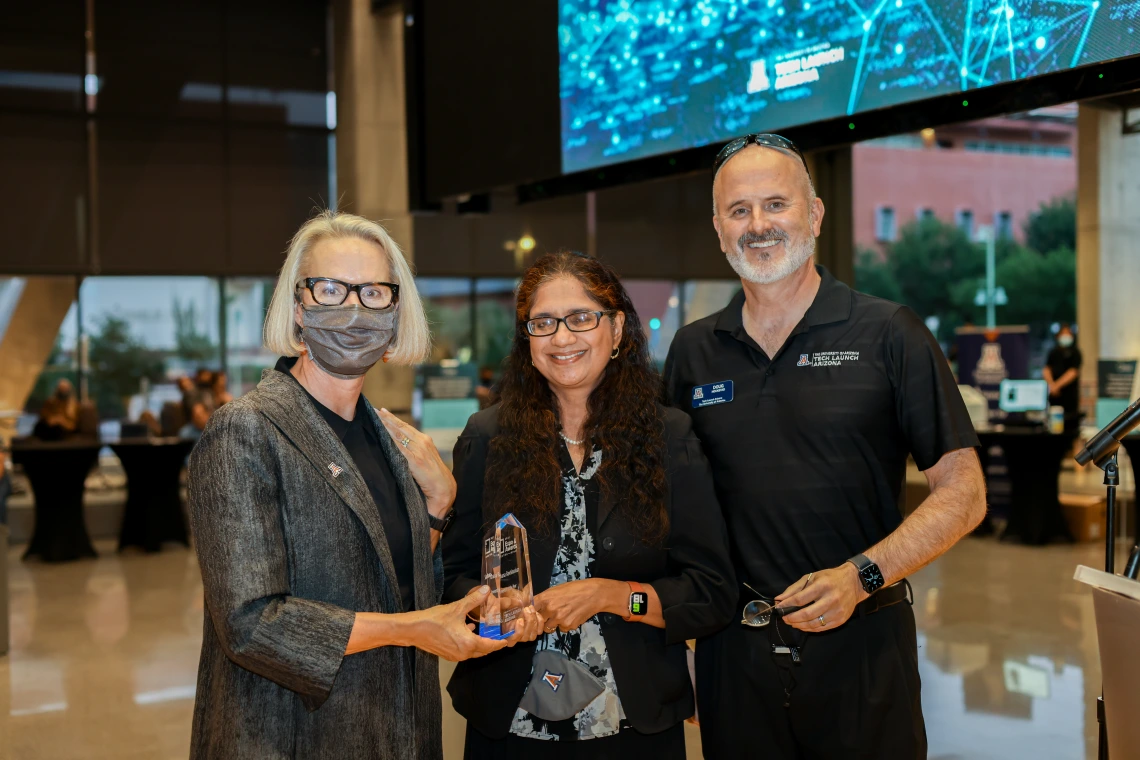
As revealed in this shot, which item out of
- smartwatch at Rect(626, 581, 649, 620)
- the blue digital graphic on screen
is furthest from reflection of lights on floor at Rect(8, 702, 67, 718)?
smartwatch at Rect(626, 581, 649, 620)

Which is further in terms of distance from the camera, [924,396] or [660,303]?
[660,303]

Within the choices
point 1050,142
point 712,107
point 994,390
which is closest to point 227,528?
point 712,107

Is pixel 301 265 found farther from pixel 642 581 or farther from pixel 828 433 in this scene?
pixel 828 433

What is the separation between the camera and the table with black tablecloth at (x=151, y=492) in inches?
380

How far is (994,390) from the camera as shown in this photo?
1277 cm

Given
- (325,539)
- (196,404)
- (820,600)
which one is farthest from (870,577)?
(196,404)

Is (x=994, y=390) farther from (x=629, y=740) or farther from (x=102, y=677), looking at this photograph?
(x=629, y=740)

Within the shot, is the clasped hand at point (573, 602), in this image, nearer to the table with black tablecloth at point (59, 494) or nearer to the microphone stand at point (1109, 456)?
the microphone stand at point (1109, 456)

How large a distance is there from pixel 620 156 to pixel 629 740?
364 centimetres

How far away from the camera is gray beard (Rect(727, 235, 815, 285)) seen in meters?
2.36

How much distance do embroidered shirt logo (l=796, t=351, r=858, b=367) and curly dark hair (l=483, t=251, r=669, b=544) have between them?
13.5 inches

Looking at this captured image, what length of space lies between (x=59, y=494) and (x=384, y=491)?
8.52 m

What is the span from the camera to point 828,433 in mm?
2320

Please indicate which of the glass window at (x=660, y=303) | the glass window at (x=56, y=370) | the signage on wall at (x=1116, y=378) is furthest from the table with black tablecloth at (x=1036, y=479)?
the glass window at (x=56, y=370)
